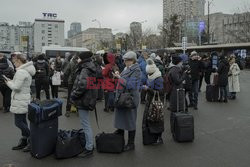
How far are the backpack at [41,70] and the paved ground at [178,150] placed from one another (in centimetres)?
244

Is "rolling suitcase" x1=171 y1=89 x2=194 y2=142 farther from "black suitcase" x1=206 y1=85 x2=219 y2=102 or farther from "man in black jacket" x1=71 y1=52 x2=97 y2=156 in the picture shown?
"black suitcase" x1=206 y1=85 x2=219 y2=102

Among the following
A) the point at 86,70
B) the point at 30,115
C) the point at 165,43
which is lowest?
the point at 30,115

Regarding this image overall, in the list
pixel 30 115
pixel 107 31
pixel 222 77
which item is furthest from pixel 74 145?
pixel 107 31

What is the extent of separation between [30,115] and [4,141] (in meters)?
1.74

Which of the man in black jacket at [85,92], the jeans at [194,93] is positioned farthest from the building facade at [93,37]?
the man in black jacket at [85,92]

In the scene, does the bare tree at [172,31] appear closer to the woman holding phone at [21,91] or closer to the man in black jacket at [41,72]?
the man in black jacket at [41,72]

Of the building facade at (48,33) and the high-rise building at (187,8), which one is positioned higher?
the high-rise building at (187,8)

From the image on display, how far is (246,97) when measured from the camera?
13469 mm

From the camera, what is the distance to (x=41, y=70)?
36.3ft

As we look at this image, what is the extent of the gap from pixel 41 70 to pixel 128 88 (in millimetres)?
6049

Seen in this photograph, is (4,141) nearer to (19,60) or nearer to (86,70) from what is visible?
(19,60)

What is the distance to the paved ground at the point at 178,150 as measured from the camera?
18.0 feet

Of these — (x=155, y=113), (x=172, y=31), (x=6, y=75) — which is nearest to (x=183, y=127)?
(x=155, y=113)

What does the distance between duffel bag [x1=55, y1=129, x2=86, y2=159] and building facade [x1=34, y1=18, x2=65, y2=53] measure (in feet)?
228
